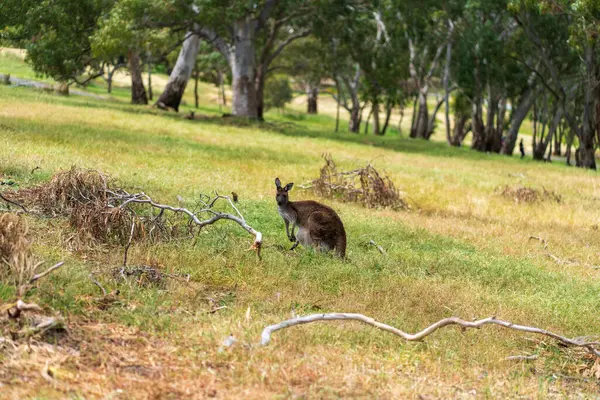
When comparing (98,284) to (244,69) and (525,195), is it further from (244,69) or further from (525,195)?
(244,69)

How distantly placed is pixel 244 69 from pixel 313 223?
28528 mm

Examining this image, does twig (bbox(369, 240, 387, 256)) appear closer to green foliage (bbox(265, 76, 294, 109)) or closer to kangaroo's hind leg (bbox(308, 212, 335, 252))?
kangaroo's hind leg (bbox(308, 212, 335, 252))

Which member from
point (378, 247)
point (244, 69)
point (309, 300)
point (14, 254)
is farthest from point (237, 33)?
point (14, 254)

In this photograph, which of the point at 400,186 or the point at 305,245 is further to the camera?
the point at 400,186

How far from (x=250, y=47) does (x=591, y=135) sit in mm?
16598

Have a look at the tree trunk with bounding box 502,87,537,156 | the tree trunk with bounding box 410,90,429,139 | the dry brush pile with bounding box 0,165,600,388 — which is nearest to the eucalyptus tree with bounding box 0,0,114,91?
the dry brush pile with bounding box 0,165,600,388

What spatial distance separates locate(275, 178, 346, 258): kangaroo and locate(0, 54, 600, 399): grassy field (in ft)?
0.79

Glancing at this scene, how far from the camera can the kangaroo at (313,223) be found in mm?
10164

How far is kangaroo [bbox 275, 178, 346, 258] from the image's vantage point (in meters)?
10.2

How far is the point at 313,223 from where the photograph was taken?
1016 centimetres

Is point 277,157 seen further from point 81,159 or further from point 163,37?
point 163,37

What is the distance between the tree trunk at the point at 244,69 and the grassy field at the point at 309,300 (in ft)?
63.6

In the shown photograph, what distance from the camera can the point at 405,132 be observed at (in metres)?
75.9

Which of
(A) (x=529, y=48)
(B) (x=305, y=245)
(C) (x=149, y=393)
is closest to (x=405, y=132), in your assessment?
(A) (x=529, y=48)
